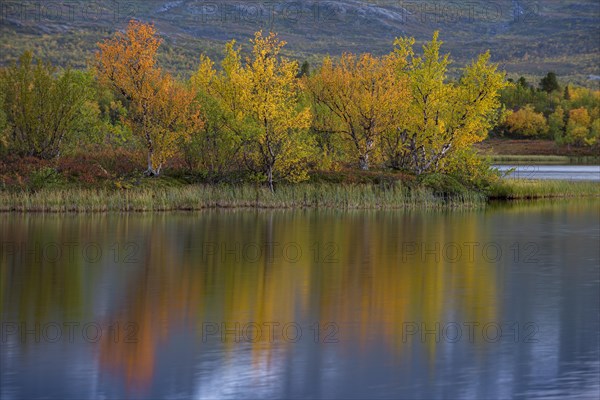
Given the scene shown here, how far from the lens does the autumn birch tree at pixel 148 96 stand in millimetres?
51656

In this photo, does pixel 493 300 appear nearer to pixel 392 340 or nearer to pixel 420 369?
pixel 392 340

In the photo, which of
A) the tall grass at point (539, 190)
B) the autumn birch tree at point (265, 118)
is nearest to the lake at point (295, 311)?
the autumn birch tree at point (265, 118)

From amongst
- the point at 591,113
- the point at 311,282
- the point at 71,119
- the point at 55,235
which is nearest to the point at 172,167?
the point at 71,119

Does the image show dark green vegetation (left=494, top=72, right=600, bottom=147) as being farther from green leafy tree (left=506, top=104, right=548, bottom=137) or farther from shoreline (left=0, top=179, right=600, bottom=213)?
shoreline (left=0, top=179, right=600, bottom=213)

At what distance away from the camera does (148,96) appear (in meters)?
51.5

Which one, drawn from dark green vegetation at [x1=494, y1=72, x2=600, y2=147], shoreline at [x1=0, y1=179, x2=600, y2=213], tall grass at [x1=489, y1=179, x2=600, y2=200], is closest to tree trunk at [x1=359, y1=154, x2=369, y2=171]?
shoreline at [x1=0, y1=179, x2=600, y2=213]

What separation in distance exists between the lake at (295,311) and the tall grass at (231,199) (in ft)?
13.4

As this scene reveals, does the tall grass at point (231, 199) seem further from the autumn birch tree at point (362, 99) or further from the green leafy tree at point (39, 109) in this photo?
the green leafy tree at point (39, 109)

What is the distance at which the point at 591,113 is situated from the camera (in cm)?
13288

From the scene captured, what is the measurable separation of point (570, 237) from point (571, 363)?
22.7m

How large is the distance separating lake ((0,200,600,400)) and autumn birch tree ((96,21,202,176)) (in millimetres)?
10387

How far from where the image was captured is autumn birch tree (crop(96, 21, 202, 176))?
51656 millimetres

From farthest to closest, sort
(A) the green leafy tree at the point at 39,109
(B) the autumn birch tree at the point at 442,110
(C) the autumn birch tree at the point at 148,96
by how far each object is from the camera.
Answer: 1. (B) the autumn birch tree at the point at 442,110
2. (A) the green leafy tree at the point at 39,109
3. (C) the autumn birch tree at the point at 148,96

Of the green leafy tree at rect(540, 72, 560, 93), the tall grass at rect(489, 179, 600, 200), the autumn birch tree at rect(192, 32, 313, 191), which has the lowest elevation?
the tall grass at rect(489, 179, 600, 200)
